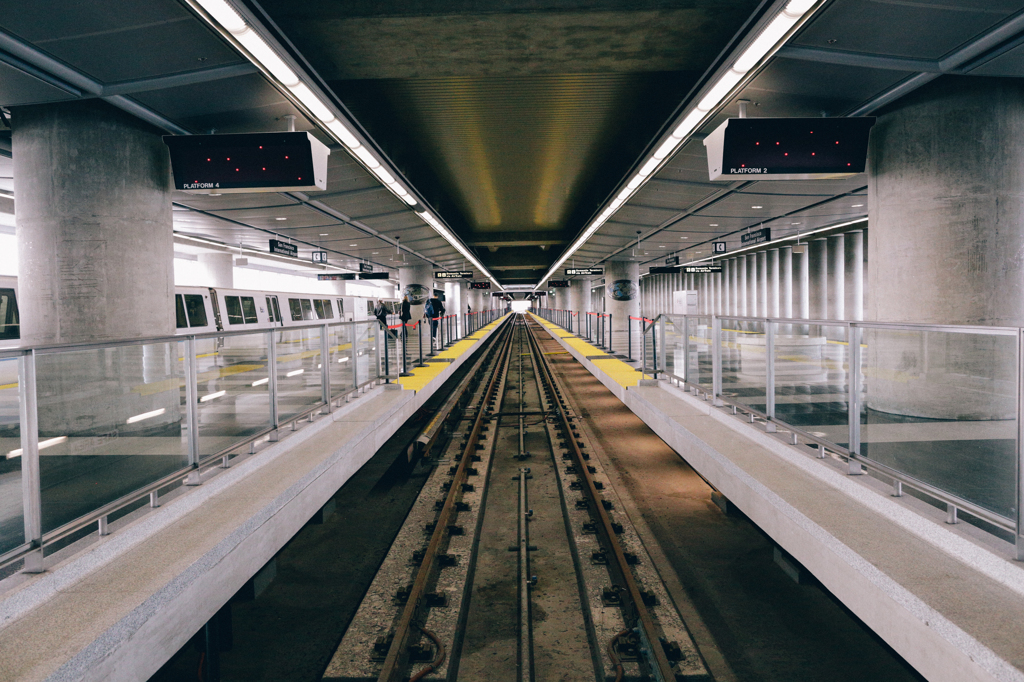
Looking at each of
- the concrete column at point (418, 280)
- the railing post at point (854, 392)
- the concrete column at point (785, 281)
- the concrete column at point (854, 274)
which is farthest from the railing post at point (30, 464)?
the concrete column at point (785, 281)

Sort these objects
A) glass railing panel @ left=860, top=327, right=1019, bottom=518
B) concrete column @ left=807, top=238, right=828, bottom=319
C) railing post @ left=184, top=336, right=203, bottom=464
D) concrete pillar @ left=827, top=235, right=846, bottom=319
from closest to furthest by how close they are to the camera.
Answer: railing post @ left=184, top=336, right=203, bottom=464 → glass railing panel @ left=860, top=327, right=1019, bottom=518 → concrete pillar @ left=827, top=235, right=846, bottom=319 → concrete column @ left=807, top=238, right=828, bottom=319

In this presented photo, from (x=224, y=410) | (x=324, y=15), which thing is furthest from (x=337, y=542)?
(x=324, y=15)

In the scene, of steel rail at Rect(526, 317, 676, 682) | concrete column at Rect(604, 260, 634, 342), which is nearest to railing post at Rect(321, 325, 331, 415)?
steel rail at Rect(526, 317, 676, 682)

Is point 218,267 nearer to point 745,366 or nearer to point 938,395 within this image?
point 745,366

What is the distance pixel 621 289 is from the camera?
87.6 ft

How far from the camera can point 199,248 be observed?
24.4 metres

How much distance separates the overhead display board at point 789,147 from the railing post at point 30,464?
269 inches

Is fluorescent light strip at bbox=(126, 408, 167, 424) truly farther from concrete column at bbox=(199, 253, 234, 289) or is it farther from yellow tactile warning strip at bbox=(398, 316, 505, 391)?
concrete column at bbox=(199, 253, 234, 289)

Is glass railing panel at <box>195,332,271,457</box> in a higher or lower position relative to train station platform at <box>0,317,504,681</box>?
higher

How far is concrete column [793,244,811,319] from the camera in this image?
26.4m

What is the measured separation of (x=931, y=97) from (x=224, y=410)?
849 cm

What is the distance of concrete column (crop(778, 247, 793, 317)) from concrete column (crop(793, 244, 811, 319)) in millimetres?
237

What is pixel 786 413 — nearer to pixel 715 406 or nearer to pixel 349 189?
pixel 715 406

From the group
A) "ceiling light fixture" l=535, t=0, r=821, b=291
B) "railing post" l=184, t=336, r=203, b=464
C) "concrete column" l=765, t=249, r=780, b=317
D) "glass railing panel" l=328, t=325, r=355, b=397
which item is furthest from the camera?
"concrete column" l=765, t=249, r=780, b=317
